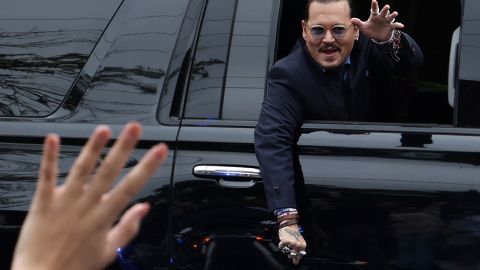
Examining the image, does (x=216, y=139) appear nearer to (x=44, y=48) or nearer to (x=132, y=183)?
(x=44, y=48)

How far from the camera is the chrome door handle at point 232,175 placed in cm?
238

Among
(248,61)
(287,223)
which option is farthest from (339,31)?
Answer: (287,223)

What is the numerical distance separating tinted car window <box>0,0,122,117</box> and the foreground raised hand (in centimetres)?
165

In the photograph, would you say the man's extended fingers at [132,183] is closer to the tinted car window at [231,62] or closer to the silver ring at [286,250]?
the silver ring at [286,250]

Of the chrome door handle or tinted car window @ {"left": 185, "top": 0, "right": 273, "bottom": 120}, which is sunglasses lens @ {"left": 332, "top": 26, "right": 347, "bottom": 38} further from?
the chrome door handle

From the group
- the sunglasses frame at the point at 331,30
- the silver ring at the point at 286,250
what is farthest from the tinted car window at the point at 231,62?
the silver ring at the point at 286,250

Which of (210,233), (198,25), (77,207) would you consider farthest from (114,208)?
(198,25)

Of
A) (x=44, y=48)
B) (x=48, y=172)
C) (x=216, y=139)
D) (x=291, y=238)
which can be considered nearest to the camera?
(x=48, y=172)

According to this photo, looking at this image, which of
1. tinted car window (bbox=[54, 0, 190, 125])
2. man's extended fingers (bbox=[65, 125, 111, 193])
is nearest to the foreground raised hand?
man's extended fingers (bbox=[65, 125, 111, 193])

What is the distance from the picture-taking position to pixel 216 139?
243cm

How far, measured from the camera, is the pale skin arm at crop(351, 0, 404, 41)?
247cm

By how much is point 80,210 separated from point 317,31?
A: 1691mm

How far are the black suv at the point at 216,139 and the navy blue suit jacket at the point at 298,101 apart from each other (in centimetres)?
5

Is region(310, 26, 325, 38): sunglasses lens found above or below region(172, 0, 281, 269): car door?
above
